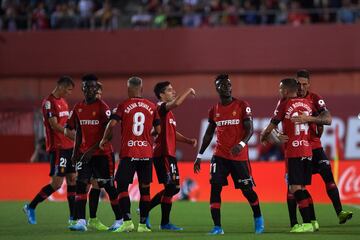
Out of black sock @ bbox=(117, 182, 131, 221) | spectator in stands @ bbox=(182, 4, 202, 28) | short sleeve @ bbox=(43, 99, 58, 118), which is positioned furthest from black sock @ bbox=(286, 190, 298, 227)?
spectator in stands @ bbox=(182, 4, 202, 28)

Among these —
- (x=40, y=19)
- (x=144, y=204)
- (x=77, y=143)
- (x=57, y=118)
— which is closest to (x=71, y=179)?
(x=57, y=118)

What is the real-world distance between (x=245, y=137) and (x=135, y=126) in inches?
69.4

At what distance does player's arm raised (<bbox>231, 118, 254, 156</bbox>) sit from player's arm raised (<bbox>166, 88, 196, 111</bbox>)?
3.06 feet

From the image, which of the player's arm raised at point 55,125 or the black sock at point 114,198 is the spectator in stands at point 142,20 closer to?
the player's arm raised at point 55,125

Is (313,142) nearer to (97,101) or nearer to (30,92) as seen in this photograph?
(97,101)

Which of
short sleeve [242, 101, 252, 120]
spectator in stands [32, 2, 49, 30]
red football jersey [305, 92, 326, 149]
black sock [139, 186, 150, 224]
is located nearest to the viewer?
short sleeve [242, 101, 252, 120]

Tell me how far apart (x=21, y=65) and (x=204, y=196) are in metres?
11.2

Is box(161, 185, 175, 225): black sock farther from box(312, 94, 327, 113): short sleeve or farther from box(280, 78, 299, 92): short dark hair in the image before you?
box(312, 94, 327, 113): short sleeve

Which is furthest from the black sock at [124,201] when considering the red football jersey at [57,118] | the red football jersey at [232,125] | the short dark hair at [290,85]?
the short dark hair at [290,85]

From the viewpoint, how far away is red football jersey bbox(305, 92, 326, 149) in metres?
A: 15.2

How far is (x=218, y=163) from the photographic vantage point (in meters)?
14.5

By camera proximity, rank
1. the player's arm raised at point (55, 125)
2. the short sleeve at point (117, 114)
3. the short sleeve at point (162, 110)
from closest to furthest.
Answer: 1. the short sleeve at point (117, 114)
2. the short sleeve at point (162, 110)
3. the player's arm raised at point (55, 125)

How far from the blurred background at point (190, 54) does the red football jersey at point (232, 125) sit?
16.0 m

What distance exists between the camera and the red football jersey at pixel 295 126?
14.6 metres
